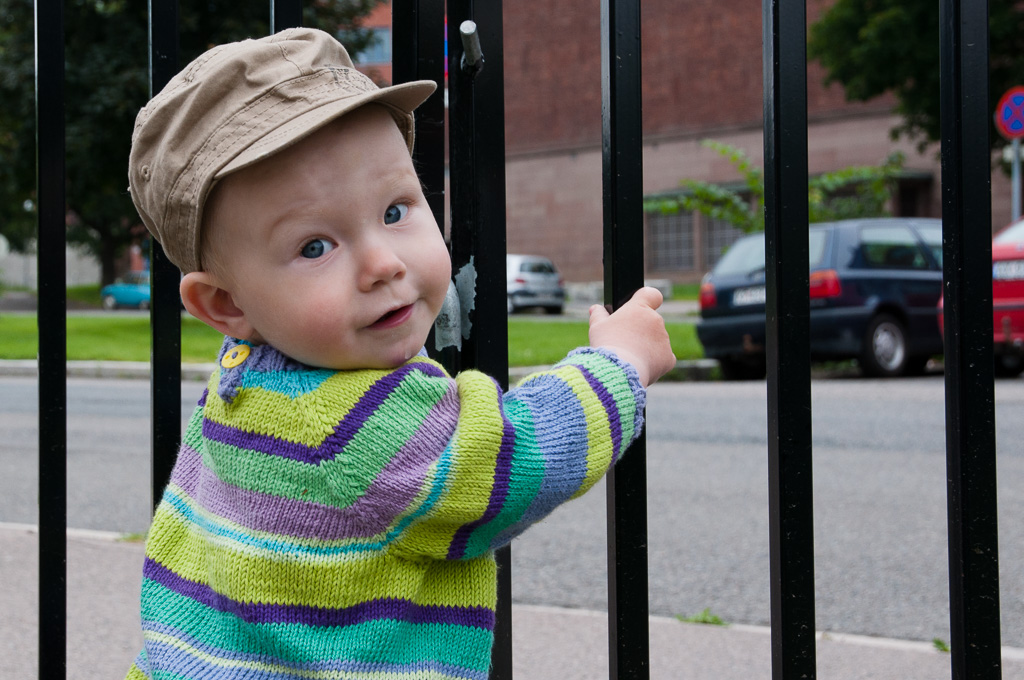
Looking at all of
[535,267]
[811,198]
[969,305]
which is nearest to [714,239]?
[535,267]

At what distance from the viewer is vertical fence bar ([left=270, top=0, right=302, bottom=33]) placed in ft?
4.74

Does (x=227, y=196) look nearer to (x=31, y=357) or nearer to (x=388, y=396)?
(x=388, y=396)

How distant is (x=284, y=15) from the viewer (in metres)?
1.44

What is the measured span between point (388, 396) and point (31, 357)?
49.2 ft

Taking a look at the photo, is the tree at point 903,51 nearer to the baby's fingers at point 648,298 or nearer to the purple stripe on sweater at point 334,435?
the baby's fingers at point 648,298

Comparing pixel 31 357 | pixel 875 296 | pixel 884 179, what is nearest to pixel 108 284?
pixel 31 357

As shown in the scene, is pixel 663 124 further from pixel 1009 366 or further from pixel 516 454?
pixel 516 454

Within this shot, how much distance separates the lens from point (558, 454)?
3.70 feet

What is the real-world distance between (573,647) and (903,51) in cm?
2014

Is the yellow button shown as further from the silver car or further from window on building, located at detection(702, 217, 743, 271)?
window on building, located at detection(702, 217, 743, 271)

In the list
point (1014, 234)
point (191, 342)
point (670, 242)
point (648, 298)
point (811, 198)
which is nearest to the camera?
point (648, 298)

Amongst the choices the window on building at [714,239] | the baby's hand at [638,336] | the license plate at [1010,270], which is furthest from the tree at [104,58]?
the baby's hand at [638,336]

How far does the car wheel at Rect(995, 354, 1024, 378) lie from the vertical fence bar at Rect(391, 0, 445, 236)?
9159 millimetres

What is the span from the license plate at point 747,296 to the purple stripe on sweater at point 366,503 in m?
9.13
